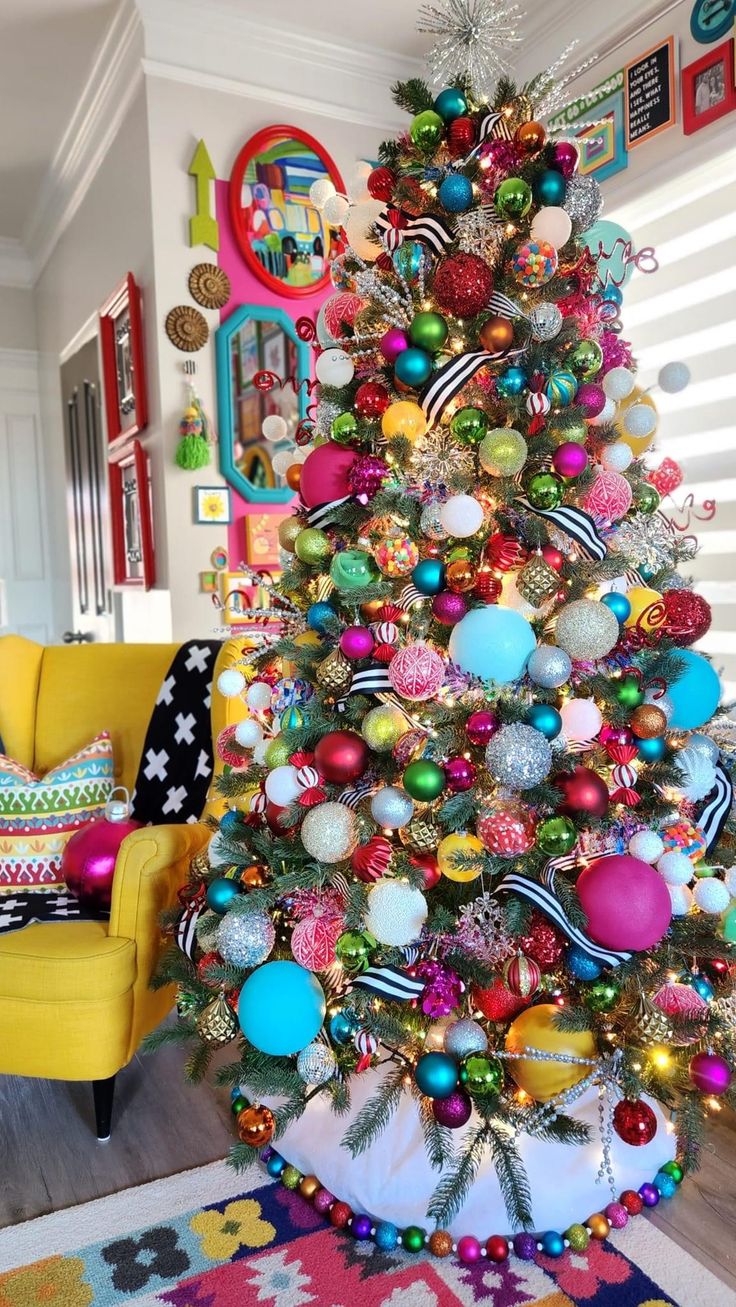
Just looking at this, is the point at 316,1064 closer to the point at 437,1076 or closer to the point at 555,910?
the point at 437,1076

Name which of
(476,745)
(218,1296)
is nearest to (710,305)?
(476,745)

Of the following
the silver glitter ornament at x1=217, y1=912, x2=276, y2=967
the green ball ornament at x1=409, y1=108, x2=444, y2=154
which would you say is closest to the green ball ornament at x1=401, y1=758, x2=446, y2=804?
the silver glitter ornament at x1=217, y1=912, x2=276, y2=967

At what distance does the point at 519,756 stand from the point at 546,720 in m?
0.08

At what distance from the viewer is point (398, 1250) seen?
139cm

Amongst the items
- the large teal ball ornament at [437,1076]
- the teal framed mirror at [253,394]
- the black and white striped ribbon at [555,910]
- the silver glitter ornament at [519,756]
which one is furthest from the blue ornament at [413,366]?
the teal framed mirror at [253,394]

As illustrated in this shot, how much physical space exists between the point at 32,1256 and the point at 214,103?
3.38 meters

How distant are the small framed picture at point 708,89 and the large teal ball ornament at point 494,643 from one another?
1739mm

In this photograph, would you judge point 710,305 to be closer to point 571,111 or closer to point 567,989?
point 571,111

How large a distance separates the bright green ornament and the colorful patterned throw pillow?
886 mm

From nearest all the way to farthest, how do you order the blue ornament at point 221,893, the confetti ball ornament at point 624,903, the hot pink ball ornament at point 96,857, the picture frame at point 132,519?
the confetti ball ornament at point 624,903 < the blue ornament at point 221,893 < the hot pink ball ornament at point 96,857 < the picture frame at point 132,519

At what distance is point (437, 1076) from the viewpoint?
4.30 ft

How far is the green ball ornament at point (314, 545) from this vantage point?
1535mm

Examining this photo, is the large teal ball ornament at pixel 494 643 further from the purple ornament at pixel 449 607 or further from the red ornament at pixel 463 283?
the red ornament at pixel 463 283

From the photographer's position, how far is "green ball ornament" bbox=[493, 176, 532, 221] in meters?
1.39
